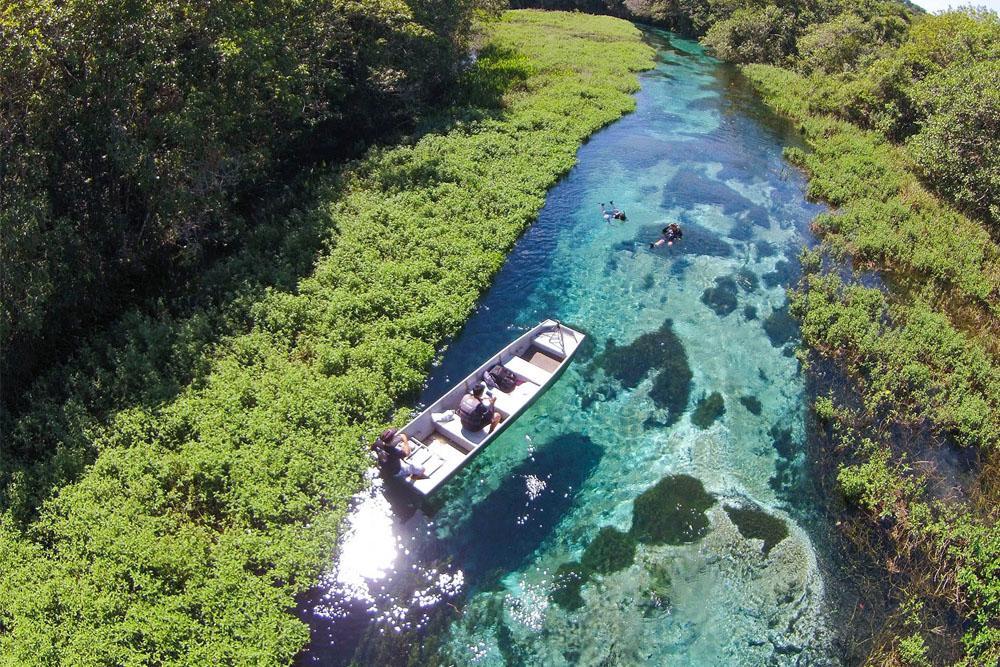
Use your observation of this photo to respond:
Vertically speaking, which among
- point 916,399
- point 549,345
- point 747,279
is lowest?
point 916,399

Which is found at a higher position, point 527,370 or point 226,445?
point 527,370

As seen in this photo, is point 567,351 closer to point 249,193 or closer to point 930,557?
point 930,557

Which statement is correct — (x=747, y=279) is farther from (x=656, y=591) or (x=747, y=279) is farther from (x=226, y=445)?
(x=226, y=445)

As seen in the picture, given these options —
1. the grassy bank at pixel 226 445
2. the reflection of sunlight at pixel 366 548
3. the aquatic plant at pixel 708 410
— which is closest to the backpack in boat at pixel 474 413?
the grassy bank at pixel 226 445

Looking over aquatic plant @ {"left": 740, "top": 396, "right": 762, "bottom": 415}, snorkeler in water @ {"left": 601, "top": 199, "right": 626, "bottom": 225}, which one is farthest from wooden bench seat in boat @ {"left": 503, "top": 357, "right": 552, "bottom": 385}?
snorkeler in water @ {"left": 601, "top": 199, "right": 626, "bottom": 225}

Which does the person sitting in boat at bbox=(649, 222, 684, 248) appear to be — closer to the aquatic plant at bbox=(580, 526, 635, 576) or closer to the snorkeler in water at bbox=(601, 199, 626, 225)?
the snorkeler in water at bbox=(601, 199, 626, 225)

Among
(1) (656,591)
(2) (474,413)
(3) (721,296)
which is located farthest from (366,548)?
(3) (721,296)

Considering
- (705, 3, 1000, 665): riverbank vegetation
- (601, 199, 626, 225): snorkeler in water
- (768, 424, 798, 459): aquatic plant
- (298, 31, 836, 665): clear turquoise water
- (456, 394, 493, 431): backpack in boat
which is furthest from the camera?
(601, 199, 626, 225): snorkeler in water
